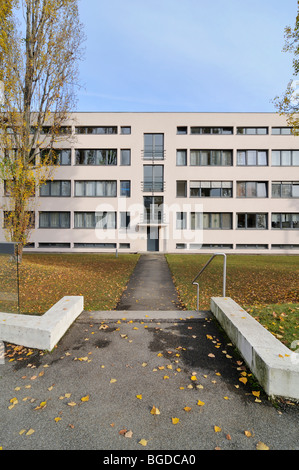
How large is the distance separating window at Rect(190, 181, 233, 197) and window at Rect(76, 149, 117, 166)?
935 centimetres

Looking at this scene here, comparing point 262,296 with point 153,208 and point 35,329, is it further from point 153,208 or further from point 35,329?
point 153,208

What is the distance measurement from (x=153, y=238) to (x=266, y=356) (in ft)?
77.6

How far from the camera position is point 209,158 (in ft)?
86.0

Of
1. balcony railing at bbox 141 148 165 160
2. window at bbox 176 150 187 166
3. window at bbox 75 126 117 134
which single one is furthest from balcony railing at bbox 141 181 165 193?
window at bbox 75 126 117 134

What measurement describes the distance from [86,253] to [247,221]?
18024mm

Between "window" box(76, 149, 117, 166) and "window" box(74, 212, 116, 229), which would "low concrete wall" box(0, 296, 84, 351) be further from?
"window" box(76, 149, 117, 166)

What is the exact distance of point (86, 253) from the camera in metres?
25.3

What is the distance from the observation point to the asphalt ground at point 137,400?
213 cm

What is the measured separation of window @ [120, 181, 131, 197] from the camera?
26.3m

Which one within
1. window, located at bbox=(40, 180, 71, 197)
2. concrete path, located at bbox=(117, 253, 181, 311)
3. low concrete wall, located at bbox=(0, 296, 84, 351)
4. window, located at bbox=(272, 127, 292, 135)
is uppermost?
window, located at bbox=(272, 127, 292, 135)

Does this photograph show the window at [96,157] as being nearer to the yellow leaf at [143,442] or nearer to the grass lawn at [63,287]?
the grass lawn at [63,287]

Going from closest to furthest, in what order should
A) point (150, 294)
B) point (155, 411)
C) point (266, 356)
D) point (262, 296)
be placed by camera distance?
point (155, 411) < point (266, 356) < point (262, 296) < point (150, 294)

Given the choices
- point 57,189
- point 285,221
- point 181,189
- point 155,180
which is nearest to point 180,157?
point 181,189

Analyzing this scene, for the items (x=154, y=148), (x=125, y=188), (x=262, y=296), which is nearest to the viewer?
(x=262, y=296)
